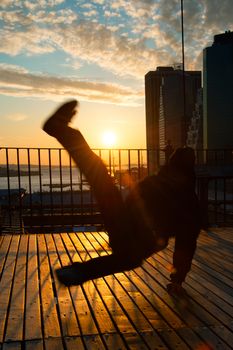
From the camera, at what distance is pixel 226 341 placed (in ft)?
7.94

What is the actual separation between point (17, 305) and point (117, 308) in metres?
0.88

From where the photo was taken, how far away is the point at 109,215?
2088mm

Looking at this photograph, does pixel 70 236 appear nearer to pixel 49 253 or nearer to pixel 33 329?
pixel 49 253

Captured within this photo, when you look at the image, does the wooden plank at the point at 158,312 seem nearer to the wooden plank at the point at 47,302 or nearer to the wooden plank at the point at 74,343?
the wooden plank at the point at 74,343

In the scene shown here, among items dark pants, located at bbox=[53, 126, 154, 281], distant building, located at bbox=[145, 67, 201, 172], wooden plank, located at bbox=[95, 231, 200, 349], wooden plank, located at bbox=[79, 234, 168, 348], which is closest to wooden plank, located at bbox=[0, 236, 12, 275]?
wooden plank, located at bbox=[79, 234, 168, 348]

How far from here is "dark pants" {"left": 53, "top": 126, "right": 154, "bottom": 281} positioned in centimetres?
209

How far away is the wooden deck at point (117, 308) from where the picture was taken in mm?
2441

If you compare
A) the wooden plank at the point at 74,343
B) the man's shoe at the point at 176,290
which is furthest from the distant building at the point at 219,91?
the wooden plank at the point at 74,343

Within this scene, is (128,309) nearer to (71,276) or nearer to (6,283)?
(71,276)

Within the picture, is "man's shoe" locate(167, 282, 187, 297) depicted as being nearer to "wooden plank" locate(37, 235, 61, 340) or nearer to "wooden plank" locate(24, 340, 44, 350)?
"wooden plank" locate(37, 235, 61, 340)

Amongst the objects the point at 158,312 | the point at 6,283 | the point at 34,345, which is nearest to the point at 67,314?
the point at 34,345

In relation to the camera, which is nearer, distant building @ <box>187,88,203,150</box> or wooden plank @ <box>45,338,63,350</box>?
wooden plank @ <box>45,338,63,350</box>

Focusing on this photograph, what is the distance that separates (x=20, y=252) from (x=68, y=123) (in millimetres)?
3323

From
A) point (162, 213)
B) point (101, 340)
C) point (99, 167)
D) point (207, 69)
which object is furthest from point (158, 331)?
point (207, 69)
